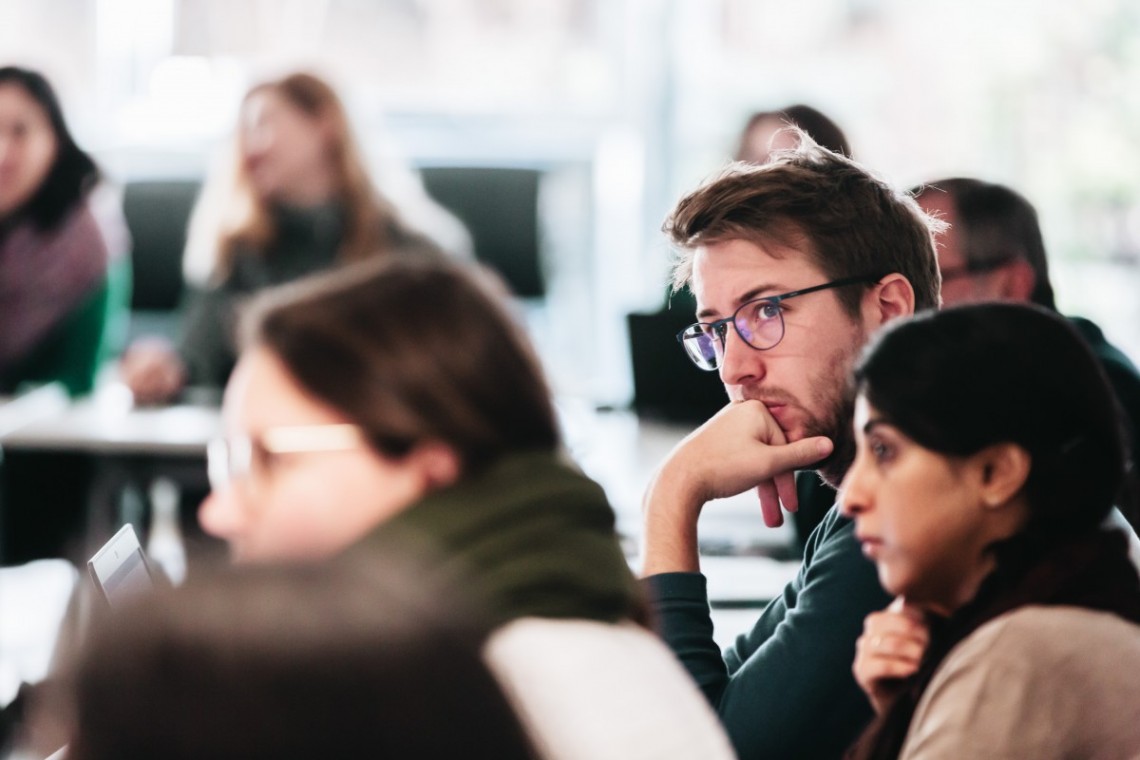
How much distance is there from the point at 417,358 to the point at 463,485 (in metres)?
0.09

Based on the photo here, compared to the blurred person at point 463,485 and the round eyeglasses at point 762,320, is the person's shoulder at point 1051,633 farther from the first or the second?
the round eyeglasses at point 762,320

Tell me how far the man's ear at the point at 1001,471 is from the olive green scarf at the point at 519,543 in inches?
12.0

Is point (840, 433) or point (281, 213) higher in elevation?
point (840, 433)

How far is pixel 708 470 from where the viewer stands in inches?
60.2

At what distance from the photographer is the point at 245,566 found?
625 mm

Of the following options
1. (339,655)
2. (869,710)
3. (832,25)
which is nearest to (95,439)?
(869,710)

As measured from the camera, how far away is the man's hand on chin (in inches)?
58.5

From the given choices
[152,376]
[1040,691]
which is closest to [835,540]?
[1040,691]

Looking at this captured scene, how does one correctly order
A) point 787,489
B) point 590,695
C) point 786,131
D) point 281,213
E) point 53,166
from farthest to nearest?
point 53,166
point 281,213
point 786,131
point 787,489
point 590,695

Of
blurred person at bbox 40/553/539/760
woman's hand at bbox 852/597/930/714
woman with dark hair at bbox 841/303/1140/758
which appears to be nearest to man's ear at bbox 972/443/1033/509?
woman with dark hair at bbox 841/303/1140/758

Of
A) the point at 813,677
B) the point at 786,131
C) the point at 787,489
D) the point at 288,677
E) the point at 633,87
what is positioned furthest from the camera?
the point at 633,87

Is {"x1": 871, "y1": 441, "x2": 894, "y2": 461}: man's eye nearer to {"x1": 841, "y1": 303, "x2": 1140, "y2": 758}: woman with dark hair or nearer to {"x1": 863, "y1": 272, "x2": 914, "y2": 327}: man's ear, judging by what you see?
{"x1": 841, "y1": 303, "x2": 1140, "y2": 758}: woman with dark hair

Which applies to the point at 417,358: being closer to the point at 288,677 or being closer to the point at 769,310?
the point at 288,677

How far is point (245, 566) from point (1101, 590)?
28.6 inches
